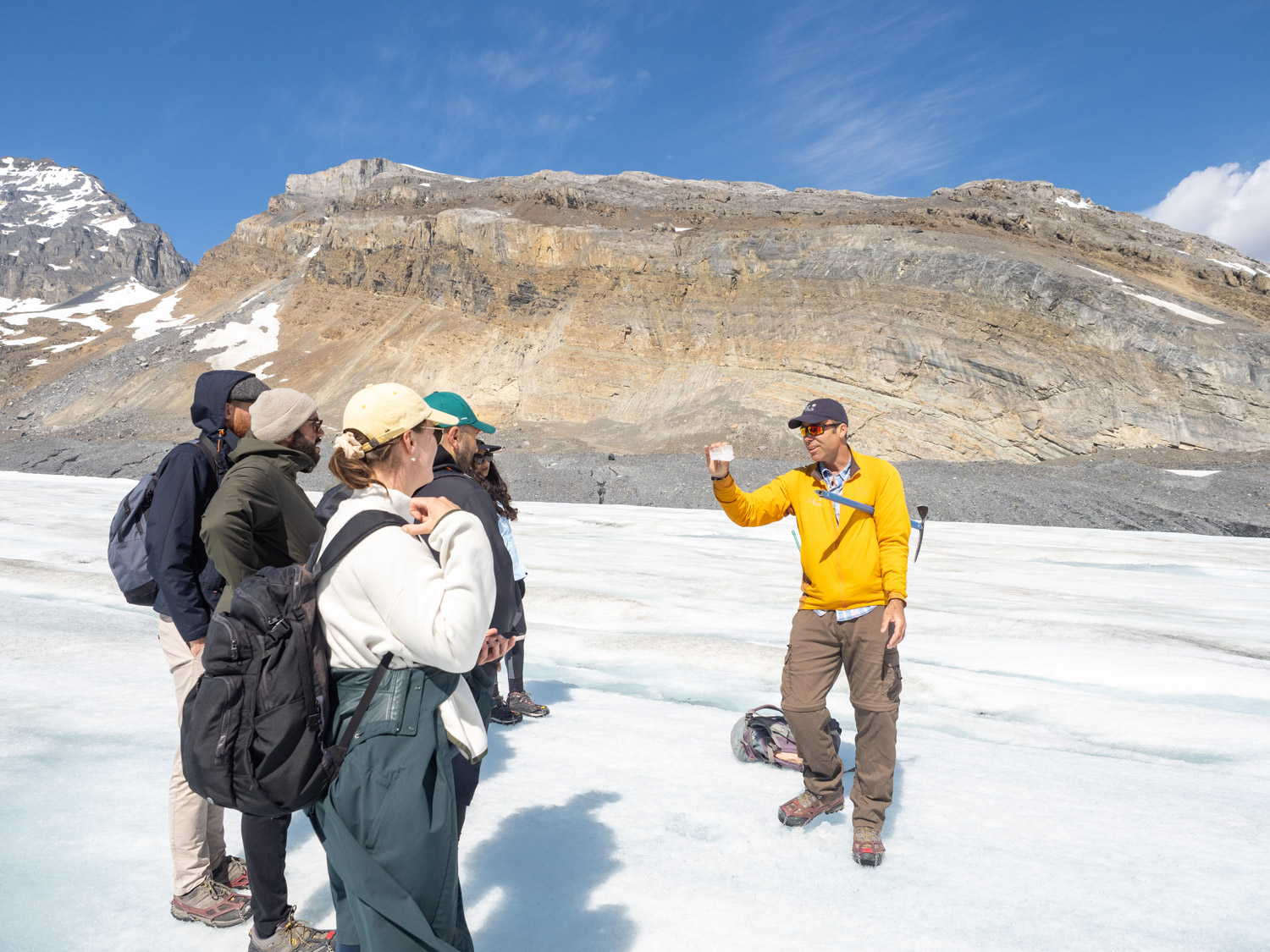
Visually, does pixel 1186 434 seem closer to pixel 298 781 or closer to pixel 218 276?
pixel 298 781

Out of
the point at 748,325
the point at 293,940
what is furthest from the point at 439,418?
the point at 748,325

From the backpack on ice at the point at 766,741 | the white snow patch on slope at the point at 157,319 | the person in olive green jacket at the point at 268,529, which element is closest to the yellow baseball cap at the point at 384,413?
the person in olive green jacket at the point at 268,529

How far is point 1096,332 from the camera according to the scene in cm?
3206

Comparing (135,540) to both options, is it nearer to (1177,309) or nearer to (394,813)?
(394,813)

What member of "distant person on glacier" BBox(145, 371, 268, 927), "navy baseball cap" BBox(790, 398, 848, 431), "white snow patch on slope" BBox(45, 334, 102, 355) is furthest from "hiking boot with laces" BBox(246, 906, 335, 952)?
"white snow patch on slope" BBox(45, 334, 102, 355)

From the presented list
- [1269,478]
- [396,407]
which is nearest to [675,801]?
[396,407]

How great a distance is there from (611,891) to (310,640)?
1.97 metres

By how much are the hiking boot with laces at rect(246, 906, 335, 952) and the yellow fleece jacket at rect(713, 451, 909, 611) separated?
222cm

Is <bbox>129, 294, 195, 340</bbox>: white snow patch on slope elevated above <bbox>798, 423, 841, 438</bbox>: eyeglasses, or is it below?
above

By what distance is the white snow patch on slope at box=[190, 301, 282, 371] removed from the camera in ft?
149

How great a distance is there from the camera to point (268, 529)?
2.65 meters

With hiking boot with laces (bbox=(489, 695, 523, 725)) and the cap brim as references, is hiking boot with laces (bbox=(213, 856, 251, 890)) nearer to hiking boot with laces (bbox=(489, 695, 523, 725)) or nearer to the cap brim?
hiking boot with laces (bbox=(489, 695, 523, 725))

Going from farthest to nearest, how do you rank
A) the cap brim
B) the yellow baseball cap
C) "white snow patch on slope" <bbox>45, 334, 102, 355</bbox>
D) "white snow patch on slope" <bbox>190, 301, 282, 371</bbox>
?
"white snow patch on slope" <bbox>45, 334, 102, 355</bbox> → "white snow patch on slope" <bbox>190, 301, 282, 371</bbox> → the cap brim → the yellow baseball cap

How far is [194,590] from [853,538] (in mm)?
2656
